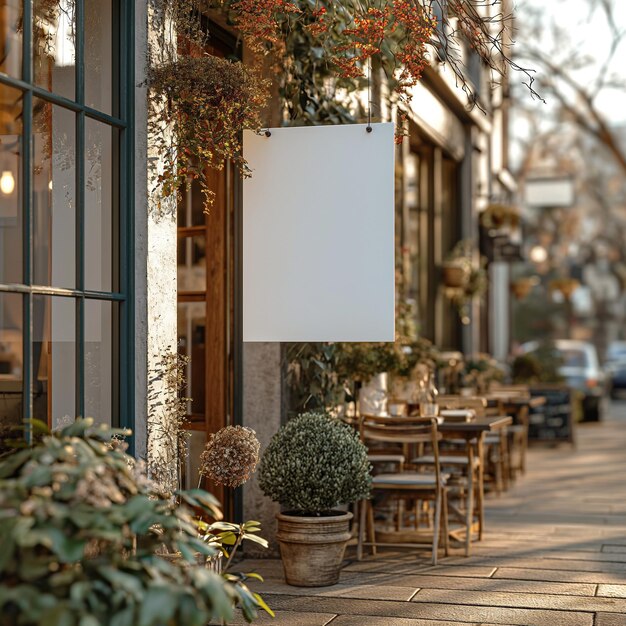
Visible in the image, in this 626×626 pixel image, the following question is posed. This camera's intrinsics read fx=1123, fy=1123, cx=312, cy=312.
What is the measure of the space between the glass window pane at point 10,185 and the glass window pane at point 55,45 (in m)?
0.17

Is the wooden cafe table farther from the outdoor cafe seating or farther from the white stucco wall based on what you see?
the white stucco wall

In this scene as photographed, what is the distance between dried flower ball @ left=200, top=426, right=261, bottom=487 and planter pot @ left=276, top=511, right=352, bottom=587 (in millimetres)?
800

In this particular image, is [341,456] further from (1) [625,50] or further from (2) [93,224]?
(1) [625,50]

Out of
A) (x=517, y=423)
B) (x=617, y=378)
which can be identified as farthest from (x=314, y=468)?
(x=617, y=378)

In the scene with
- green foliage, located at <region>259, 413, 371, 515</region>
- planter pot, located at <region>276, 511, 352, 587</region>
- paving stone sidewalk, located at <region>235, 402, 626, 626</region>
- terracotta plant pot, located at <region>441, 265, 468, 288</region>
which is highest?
terracotta plant pot, located at <region>441, 265, 468, 288</region>

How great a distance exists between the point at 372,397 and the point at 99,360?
10.7 feet

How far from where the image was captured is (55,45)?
470 cm

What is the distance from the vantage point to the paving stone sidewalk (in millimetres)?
5383

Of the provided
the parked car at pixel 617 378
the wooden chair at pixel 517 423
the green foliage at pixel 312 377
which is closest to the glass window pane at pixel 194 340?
the green foliage at pixel 312 377

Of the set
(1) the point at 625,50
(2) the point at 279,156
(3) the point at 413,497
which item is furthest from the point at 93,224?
(1) the point at 625,50

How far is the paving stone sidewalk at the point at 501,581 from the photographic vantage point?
212 inches

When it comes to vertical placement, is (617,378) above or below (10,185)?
below

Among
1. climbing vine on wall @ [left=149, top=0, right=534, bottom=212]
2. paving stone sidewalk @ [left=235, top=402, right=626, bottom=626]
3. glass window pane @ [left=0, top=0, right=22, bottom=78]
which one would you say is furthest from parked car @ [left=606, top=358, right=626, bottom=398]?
glass window pane @ [left=0, top=0, right=22, bottom=78]

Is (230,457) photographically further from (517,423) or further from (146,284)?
(517,423)
